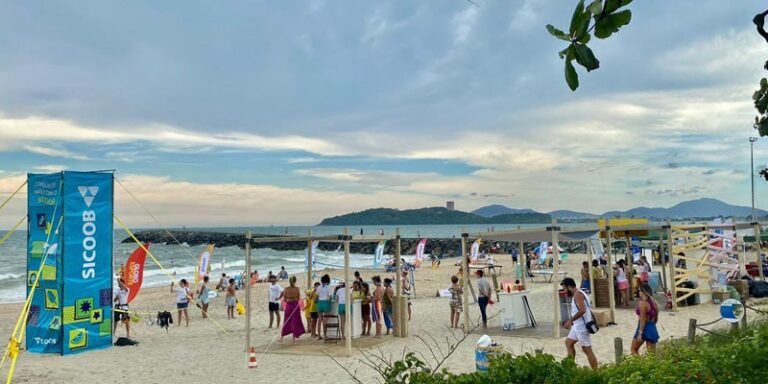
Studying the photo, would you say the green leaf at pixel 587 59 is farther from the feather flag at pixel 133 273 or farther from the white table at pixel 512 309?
the feather flag at pixel 133 273

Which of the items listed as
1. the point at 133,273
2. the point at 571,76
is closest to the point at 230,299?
the point at 133,273

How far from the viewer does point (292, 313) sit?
12555mm

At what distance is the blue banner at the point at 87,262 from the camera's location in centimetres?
1205

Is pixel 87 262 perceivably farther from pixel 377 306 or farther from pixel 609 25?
pixel 609 25

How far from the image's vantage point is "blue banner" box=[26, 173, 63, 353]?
11953 millimetres

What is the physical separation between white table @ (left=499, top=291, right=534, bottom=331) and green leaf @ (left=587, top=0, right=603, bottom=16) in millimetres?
11410

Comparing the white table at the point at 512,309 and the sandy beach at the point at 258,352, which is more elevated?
the white table at the point at 512,309

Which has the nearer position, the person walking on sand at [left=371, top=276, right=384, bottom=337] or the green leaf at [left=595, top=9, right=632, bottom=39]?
the green leaf at [left=595, top=9, right=632, bottom=39]

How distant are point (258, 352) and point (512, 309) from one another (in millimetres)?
5474

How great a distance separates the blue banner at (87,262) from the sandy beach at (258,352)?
484 mm

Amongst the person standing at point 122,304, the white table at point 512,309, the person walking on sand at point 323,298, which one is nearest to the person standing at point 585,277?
the white table at point 512,309

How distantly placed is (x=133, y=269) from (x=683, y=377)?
13.0m

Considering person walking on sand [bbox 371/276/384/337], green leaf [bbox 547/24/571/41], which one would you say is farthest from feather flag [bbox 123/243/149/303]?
green leaf [bbox 547/24/571/41]

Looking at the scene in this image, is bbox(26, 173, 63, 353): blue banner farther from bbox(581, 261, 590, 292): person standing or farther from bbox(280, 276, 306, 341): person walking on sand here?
bbox(581, 261, 590, 292): person standing
